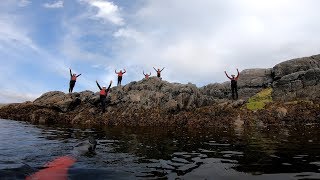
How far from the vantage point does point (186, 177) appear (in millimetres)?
9922

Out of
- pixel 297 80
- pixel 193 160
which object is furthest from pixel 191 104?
pixel 193 160

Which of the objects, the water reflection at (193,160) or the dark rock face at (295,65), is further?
the dark rock face at (295,65)

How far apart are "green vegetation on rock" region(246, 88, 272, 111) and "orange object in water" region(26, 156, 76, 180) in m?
25.7

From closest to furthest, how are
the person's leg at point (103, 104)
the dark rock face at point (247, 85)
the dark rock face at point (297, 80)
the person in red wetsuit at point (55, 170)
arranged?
the person in red wetsuit at point (55, 170) → the dark rock face at point (297, 80) → the person's leg at point (103, 104) → the dark rock face at point (247, 85)

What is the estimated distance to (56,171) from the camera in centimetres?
1043

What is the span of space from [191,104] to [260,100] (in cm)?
875

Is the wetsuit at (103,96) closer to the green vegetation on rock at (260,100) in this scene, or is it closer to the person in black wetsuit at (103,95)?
the person in black wetsuit at (103,95)

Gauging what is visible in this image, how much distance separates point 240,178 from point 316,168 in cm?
291

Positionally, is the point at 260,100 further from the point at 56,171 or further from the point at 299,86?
the point at 56,171

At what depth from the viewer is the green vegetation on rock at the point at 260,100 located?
113 ft

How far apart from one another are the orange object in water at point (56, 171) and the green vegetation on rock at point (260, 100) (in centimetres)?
2566

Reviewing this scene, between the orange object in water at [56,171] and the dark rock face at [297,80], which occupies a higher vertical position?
the dark rock face at [297,80]

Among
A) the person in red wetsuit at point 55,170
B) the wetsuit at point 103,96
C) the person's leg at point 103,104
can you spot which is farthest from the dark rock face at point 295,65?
the person in red wetsuit at point 55,170

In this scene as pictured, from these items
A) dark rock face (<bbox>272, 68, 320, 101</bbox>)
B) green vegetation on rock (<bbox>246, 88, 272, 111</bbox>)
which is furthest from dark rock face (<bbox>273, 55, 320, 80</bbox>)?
green vegetation on rock (<bbox>246, 88, 272, 111</bbox>)
